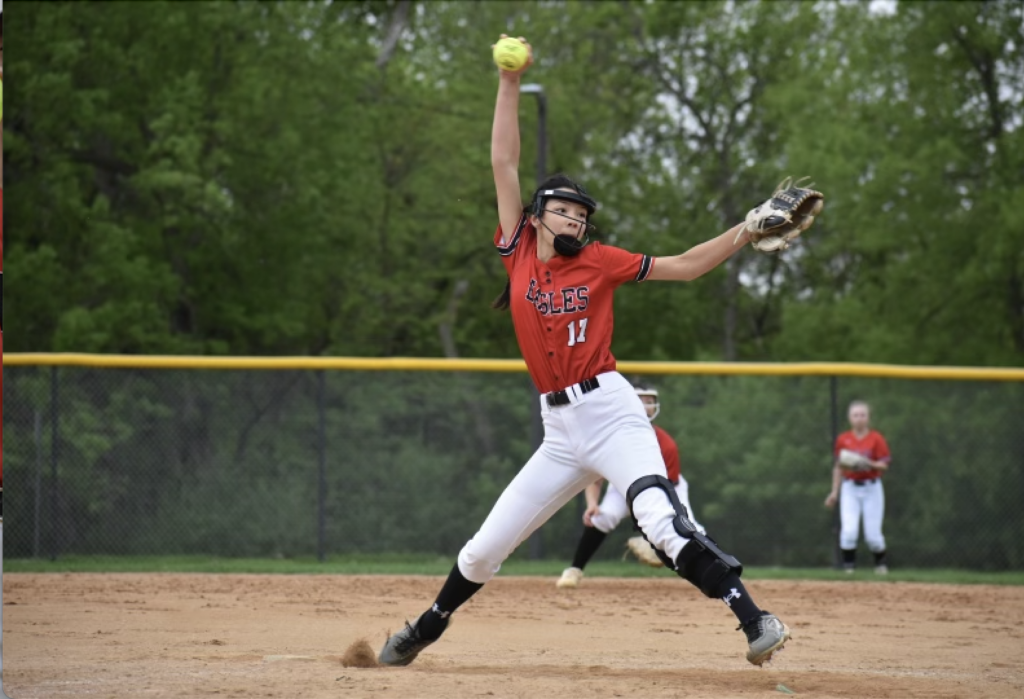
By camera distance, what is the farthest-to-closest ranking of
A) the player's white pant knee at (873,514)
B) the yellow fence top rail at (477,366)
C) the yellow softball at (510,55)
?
the yellow fence top rail at (477,366), the player's white pant knee at (873,514), the yellow softball at (510,55)

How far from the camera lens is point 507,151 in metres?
6.16

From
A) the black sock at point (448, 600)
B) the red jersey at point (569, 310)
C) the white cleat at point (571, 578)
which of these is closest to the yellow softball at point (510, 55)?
the red jersey at point (569, 310)

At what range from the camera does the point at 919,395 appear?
1586 centimetres

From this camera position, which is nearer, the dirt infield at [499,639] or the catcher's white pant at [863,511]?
the dirt infield at [499,639]

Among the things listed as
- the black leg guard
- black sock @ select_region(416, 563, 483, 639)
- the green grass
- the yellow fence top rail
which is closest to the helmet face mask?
the black leg guard

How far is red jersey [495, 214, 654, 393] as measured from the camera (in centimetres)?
592

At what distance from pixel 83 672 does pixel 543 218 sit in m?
2.93

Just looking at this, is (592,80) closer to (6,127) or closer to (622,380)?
(6,127)

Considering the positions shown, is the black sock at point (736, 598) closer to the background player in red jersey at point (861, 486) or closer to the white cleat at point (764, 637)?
the white cleat at point (764, 637)

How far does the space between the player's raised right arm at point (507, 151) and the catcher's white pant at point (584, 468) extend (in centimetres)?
90

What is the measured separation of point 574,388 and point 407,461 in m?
9.96

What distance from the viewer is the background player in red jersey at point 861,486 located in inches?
548

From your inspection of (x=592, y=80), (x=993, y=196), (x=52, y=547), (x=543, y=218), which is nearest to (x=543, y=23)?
(x=592, y=80)

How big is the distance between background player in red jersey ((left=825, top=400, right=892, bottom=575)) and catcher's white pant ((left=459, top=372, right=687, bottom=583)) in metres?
8.44
